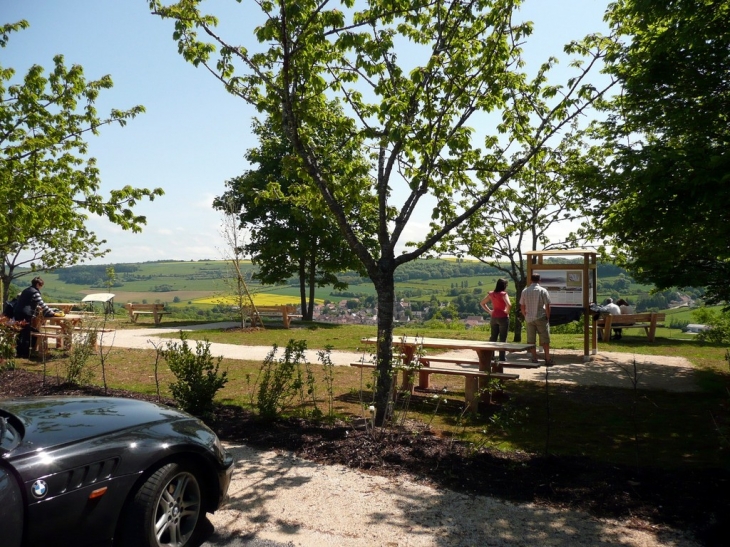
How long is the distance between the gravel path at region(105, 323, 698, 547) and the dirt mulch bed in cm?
19

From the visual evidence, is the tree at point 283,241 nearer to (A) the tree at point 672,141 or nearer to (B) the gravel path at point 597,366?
(B) the gravel path at point 597,366

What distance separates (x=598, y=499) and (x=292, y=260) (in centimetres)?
2592

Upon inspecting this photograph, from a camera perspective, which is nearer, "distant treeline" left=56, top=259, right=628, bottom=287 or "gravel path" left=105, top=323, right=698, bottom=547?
"gravel path" left=105, top=323, right=698, bottom=547

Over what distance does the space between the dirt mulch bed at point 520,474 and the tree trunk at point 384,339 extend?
14.9 inches

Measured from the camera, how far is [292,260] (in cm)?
2995

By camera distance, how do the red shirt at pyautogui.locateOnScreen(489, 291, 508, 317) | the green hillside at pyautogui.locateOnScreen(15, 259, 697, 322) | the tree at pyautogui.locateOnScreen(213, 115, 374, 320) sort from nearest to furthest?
the red shirt at pyautogui.locateOnScreen(489, 291, 508, 317)
the green hillside at pyautogui.locateOnScreen(15, 259, 697, 322)
the tree at pyautogui.locateOnScreen(213, 115, 374, 320)

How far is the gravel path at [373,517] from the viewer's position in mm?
4035

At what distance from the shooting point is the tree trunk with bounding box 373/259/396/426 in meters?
6.76

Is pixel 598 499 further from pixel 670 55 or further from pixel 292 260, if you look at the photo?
pixel 292 260

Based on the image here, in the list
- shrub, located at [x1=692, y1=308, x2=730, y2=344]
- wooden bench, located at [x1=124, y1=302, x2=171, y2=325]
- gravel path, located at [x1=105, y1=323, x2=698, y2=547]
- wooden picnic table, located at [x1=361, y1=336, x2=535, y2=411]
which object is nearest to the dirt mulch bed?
gravel path, located at [x1=105, y1=323, x2=698, y2=547]

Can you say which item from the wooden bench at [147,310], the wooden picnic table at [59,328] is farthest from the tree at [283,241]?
the wooden picnic table at [59,328]

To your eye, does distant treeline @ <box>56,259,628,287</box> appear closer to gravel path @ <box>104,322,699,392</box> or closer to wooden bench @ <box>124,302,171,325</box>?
wooden bench @ <box>124,302,171,325</box>

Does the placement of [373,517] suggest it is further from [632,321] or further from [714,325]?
[714,325]

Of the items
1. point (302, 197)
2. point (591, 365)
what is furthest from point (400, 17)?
point (591, 365)
